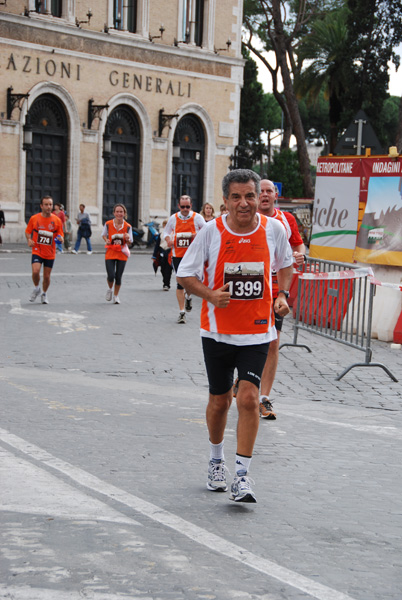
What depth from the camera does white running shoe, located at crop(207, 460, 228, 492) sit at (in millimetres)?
5711

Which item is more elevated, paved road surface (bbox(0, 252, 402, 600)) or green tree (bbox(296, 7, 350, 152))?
green tree (bbox(296, 7, 350, 152))

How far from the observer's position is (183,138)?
38.6 m

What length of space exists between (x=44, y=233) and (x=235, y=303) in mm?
10877

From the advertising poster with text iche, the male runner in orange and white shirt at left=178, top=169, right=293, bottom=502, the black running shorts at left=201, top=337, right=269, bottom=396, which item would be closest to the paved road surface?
the male runner in orange and white shirt at left=178, top=169, right=293, bottom=502

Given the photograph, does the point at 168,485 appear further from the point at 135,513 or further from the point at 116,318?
the point at 116,318

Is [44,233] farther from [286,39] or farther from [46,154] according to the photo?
[286,39]

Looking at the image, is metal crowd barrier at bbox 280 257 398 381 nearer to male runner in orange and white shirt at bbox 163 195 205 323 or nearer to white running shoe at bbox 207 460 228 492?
male runner in orange and white shirt at bbox 163 195 205 323

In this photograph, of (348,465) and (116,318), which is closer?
(348,465)

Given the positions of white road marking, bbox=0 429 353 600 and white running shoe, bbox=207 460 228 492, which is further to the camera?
white running shoe, bbox=207 460 228 492

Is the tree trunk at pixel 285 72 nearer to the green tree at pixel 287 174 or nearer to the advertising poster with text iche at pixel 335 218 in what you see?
the green tree at pixel 287 174

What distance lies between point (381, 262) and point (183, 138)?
1021 inches

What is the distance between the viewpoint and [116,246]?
16.5 metres

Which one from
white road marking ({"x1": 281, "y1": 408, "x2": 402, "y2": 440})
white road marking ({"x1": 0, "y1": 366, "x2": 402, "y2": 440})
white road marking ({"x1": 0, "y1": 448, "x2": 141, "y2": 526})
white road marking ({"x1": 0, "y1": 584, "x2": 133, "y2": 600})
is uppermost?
white road marking ({"x1": 0, "y1": 584, "x2": 133, "y2": 600})

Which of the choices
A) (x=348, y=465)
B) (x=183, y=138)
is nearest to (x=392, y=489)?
(x=348, y=465)
